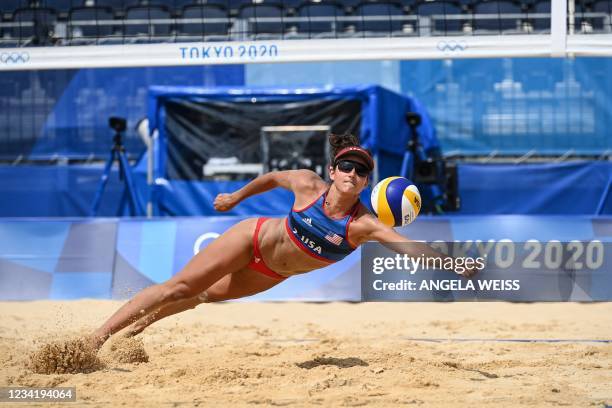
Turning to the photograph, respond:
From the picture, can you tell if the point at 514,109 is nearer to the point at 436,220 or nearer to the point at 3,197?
the point at 436,220

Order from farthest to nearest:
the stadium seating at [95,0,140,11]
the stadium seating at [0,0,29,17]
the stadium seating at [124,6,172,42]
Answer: the stadium seating at [95,0,140,11] < the stadium seating at [124,6,172,42] < the stadium seating at [0,0,29,17]

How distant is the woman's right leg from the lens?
514 centimetres

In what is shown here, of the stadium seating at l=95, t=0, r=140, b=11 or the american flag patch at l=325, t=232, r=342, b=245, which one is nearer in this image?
the american flag patch at l=325, t=232, r=342, b=245

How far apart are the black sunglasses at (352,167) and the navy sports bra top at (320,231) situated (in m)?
0.20

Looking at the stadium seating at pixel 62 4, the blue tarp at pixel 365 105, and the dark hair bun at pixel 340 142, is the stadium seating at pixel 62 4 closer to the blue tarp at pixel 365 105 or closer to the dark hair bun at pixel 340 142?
the blue tarp at pixel 365 105

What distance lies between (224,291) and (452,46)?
15.9 ft

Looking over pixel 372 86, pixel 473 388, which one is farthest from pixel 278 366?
pixel 372 86

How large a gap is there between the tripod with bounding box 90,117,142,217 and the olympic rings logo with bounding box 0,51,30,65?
5.96 ft

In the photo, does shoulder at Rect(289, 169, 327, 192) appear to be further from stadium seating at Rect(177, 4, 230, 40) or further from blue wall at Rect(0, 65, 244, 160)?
blue wall at Rect(0, 65, 244, 160)

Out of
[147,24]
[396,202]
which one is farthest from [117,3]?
[396,202]

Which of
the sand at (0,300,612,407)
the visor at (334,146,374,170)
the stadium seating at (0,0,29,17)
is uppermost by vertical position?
the stadium seating at (0,0,29,17)

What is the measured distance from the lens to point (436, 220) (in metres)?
8.83

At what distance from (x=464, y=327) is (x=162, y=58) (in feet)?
14.5

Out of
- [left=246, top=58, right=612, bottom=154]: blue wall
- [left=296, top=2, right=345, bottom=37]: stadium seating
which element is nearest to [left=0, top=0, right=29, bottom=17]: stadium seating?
[left=246, top=58, right=612, bottom=154]: blue wall
